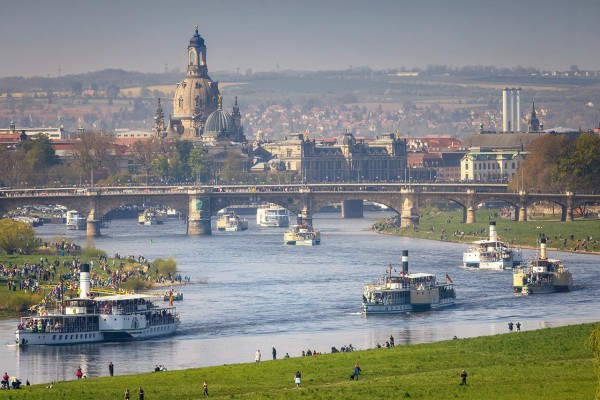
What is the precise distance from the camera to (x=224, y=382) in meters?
70.3

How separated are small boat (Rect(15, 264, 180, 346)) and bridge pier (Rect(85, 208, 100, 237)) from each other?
80.8 metres

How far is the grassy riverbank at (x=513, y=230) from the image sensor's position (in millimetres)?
145250

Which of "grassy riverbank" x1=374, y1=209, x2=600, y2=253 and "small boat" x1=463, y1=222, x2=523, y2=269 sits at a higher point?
"grassy riverbank" x1=374, y1=209, x2=600, y2=253

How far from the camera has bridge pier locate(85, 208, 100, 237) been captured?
172750 mm

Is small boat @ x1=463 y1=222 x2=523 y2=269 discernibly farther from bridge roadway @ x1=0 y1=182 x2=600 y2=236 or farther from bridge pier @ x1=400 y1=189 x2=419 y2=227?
bridge pier @ x1=400 y1=189 x2=419 y2=227

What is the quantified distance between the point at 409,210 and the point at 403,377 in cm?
11369

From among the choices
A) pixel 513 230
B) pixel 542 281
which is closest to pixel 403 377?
pixel 542 281

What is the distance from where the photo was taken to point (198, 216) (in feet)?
603

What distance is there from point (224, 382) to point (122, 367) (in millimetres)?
10554

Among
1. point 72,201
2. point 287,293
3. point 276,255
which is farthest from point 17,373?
point 72,201

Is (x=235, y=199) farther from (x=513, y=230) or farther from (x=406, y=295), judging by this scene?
(x=406, y=295)

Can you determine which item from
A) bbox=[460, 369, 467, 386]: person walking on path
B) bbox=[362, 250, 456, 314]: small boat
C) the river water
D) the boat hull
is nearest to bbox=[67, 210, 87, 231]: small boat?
the river water

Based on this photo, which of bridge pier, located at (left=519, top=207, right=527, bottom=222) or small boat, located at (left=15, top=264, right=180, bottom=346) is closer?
small boat, located at (left=15, top=264, right=180, bottom=346)

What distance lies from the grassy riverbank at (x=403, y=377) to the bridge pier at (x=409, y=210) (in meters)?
101
